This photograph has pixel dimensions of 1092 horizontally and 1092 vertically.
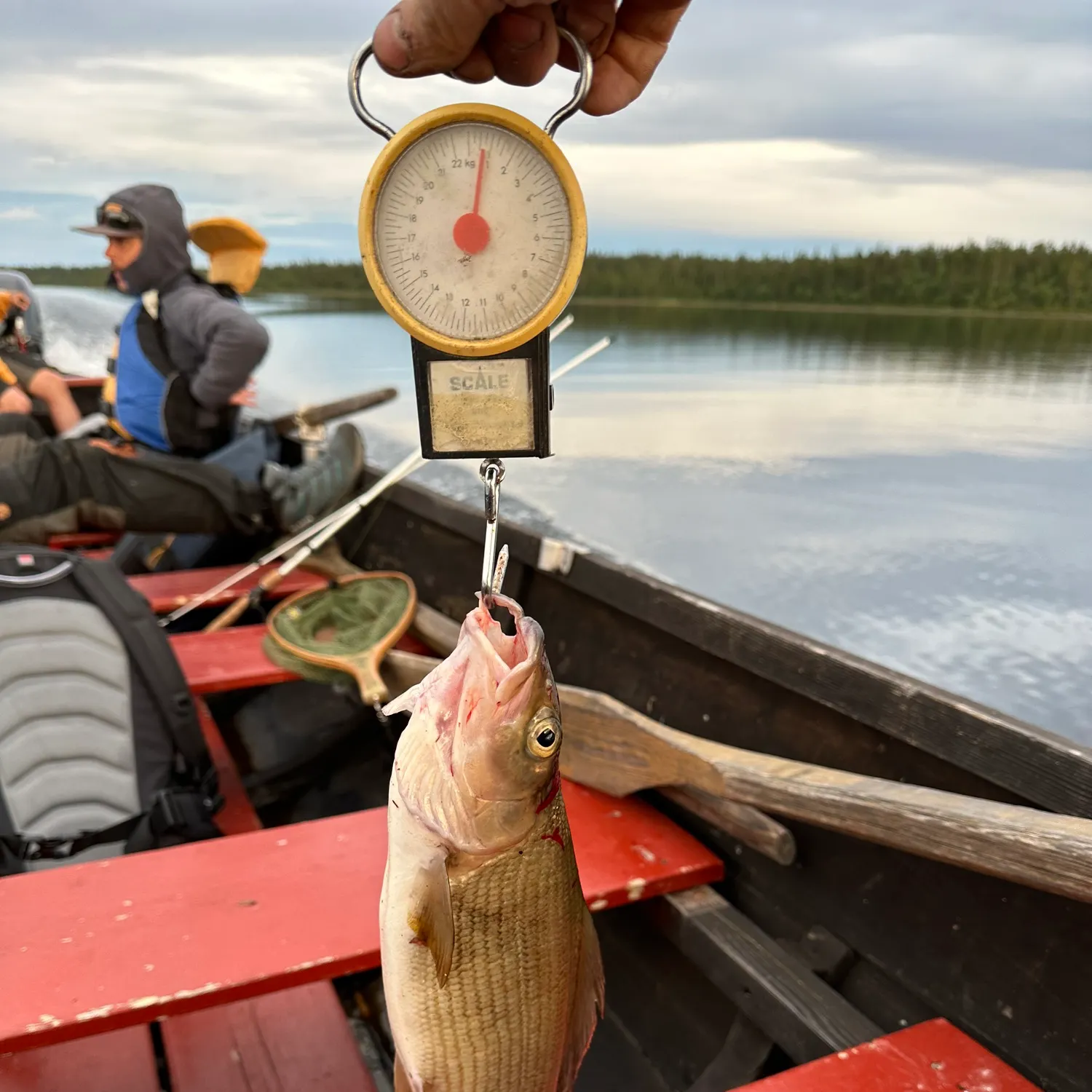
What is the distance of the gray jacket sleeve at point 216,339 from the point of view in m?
4.66

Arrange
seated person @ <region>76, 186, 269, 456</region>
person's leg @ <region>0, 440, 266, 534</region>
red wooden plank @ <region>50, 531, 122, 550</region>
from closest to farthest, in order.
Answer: person's leg @ <region>0, 440, 266, 534</region>, seated person @ <region>76, 186, 269, 456</region>, red wooden plank @ <region>50, 531, 122, 550</region>

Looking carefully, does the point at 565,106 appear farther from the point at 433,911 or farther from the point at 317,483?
the point at 317,483

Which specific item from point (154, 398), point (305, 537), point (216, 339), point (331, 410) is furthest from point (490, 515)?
point (331, 410)

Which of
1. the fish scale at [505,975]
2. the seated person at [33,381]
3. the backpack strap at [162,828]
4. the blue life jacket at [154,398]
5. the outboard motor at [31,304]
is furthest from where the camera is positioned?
the outboard motor at [31,304]

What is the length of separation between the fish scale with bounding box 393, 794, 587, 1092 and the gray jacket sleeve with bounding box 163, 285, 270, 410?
160 inches

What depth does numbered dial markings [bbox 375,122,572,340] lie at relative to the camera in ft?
4.28

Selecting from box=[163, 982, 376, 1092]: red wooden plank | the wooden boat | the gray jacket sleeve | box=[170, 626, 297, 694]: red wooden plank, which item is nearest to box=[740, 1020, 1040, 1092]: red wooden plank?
the wooden boat

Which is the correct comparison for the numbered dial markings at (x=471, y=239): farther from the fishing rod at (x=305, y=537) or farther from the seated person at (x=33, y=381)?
the seated person at (x=33, y=381)

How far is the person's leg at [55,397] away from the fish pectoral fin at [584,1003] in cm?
722

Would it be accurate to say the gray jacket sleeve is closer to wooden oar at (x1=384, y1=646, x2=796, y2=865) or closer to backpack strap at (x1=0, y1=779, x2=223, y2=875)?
backpack strap at (x1=0, y1=779, x2=223, y2=875)

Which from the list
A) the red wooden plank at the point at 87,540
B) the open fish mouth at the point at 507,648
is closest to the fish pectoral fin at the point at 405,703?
the open fish mouth at the point at 507,648

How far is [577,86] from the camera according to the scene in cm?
128

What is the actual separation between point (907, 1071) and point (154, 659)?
7.56ft

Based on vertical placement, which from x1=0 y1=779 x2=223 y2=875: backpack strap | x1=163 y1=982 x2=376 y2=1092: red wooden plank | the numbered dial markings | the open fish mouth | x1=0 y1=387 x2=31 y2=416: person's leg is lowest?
x1=163 y1=982 x2=376 y2=1092: red wooden plank
